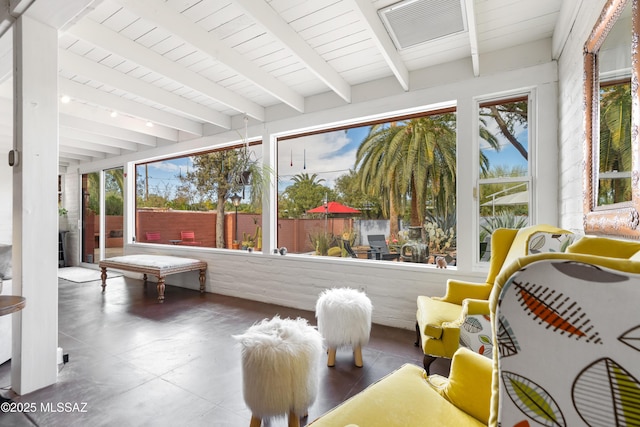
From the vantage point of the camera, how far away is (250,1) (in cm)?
213

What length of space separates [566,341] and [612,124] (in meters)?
1.49

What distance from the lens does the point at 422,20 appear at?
2422mm

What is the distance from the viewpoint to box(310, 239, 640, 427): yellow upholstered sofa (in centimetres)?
51

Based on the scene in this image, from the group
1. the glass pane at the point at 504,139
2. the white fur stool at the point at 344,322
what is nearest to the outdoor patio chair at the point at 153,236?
the white fur stool at the point at 344,322

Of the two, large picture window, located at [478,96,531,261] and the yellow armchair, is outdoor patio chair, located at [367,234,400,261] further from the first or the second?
the yellow armchair

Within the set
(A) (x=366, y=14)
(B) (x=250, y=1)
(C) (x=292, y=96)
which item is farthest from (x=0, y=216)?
(A) (x=366, y=14)

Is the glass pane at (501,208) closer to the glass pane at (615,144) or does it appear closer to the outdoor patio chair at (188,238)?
the glass pane at (615,144)

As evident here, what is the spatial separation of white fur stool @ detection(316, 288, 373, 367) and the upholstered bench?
9.45 feet

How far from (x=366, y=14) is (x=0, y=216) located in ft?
25.6

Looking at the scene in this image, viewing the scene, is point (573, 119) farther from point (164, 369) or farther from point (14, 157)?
point (14, 157)

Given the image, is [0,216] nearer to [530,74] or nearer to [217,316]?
[217,316]

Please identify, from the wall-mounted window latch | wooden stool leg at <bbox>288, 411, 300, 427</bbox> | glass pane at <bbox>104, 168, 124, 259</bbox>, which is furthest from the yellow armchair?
glass pane at <bbox>104, 168, 124, 259</bbox>

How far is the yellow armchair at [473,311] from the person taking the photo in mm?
1934

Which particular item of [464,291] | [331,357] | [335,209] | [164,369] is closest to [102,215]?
[335,209]
